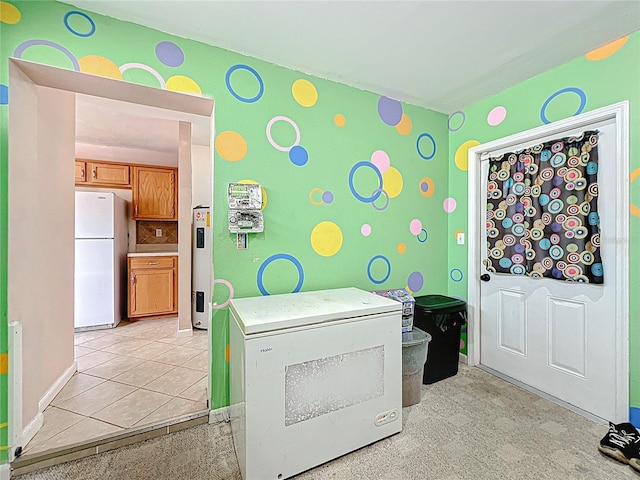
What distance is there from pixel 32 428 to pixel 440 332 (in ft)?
9.27

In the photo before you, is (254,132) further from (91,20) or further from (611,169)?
(611,169)

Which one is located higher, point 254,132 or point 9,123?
point 254,132

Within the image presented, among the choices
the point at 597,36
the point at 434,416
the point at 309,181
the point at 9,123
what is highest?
the point at 597,36

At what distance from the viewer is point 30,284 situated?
1704 millimetres

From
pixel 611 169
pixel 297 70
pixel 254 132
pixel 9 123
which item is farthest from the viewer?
pixel 297 70

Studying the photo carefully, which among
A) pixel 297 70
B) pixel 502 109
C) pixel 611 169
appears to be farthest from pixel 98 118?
pixel 611 169

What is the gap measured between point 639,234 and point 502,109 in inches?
52.9

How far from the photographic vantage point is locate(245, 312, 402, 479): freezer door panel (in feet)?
4.43

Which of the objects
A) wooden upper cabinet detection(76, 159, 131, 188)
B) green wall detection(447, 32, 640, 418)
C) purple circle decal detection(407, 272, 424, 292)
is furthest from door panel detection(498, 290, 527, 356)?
wooden upper cabinet detection(76, 159, 131, 188)

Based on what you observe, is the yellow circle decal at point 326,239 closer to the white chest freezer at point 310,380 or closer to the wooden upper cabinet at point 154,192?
the white chest freezer at point 310,380

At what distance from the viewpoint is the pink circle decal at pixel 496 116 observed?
2402mm

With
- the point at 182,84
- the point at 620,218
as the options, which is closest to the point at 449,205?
the point at 620,218

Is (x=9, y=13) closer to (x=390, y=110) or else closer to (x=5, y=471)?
(x=5, y=471)

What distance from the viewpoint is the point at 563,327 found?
2.07m
